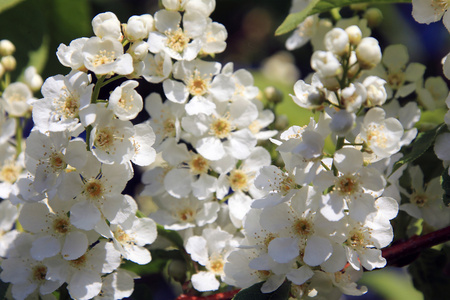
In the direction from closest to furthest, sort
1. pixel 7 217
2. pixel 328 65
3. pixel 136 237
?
pixel 328 65 < pixel 136 237 < pixel 7 217

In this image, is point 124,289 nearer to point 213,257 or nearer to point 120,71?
point 213,257

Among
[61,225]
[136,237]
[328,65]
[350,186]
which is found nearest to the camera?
[328,65]

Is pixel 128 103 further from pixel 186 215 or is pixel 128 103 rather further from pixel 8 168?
pixel 8 168

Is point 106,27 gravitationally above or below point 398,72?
above

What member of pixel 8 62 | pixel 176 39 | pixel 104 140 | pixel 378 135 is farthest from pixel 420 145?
pixel 8 62

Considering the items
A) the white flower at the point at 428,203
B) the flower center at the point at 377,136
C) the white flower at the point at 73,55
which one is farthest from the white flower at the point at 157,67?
the white flower at the point at 428,203
